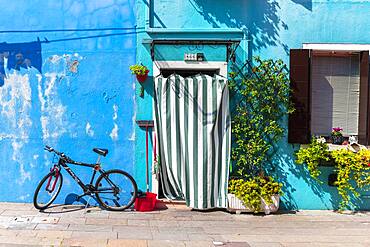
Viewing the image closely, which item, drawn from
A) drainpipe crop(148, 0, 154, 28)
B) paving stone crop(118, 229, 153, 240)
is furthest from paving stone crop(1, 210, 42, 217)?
drainpipe crop(148, 0, 154, 28)

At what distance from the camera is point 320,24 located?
7840mm

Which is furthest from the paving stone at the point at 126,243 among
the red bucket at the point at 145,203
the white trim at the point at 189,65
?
the white trim at the point at 189,65

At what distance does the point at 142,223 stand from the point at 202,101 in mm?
2536

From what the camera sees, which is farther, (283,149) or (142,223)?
(283,149)

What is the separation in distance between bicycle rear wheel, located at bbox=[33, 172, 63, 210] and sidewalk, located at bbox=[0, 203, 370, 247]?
0.60 feet

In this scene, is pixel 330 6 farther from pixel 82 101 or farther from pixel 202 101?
pixel 82 101

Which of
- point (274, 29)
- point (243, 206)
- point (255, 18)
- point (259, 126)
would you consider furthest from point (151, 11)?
point (243, 206)

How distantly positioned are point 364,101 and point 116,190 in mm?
5190

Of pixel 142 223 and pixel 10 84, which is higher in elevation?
pixel 10 84

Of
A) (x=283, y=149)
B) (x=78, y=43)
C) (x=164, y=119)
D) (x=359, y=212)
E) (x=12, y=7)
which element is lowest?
(x=359, y=212)

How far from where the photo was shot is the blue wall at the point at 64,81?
304 inches

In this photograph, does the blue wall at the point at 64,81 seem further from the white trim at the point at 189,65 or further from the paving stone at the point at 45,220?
the paving stone at the point at 45,220

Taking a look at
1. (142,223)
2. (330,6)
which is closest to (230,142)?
(142,223)

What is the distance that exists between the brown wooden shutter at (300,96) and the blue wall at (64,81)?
10.5 feet
